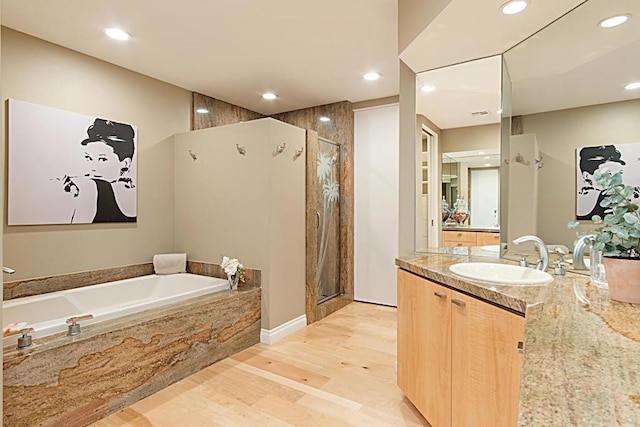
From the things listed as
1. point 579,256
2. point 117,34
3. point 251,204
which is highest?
point 117,34

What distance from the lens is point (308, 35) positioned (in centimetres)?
272

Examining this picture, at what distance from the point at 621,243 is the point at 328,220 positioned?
10.2 ft

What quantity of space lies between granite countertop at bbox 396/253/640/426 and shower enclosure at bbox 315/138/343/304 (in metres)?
2.65

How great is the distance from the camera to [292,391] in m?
2.34

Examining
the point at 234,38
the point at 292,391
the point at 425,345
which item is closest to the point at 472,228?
the point at 425,345

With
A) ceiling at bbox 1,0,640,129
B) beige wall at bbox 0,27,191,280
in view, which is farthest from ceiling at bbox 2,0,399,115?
beige wall at bbox 0,27,191,280

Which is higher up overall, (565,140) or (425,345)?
(565,140)

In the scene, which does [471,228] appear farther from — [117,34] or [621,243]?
[117,34]

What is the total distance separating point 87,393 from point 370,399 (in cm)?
165

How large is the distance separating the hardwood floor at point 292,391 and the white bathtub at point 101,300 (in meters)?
0.59

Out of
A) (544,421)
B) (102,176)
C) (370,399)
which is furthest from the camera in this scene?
(102,176)

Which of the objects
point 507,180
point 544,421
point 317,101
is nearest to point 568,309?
point 544,421

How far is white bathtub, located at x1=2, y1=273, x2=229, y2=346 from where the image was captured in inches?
90.7

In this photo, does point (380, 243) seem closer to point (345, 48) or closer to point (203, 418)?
point (345, 48)
